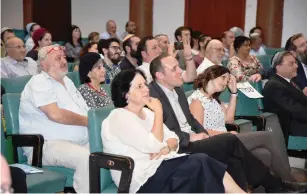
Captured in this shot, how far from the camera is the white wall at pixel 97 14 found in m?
11.3

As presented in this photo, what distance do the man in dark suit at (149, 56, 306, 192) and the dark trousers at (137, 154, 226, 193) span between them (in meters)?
0.51

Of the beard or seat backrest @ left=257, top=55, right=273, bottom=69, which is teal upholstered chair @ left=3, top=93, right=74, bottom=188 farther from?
seat backrest @ left=257, top=55, right=273, bottom=69

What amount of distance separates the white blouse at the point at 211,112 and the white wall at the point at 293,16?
642cm

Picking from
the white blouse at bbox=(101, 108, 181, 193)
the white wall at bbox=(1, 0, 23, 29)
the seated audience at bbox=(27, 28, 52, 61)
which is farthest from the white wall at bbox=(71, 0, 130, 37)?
the white blouse at bbox=(101, 108, 181, 193)

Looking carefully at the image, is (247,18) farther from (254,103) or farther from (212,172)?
(212,172)

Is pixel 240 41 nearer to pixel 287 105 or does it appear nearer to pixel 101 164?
pixel 287 105

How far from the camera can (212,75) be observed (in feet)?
14.3

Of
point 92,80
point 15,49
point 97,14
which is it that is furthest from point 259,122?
point 97,14

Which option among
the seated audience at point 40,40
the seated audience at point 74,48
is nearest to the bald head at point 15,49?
the seated audience at point 40,40

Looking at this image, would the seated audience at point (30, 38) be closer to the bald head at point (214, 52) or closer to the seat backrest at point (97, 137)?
the bald head at point (214, 52)

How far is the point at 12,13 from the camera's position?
10617 millimetres

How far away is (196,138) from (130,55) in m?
2.09

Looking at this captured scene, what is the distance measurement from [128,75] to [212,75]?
1.12 m

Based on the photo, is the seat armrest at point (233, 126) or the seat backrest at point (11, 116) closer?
the seat backrest at point (11, 116)
